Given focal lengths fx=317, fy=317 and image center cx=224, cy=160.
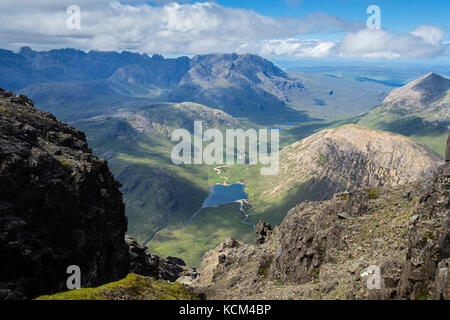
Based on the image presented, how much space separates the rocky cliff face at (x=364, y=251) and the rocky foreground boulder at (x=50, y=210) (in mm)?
26176

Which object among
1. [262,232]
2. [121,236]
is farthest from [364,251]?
[262,232]

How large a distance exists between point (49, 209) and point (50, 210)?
0.25 m

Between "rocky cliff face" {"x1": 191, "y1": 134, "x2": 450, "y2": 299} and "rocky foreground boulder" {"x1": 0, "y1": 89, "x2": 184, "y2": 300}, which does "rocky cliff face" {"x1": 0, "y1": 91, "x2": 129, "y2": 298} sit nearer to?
"rocky foreground boulder" {"x1": 0, "y1": 89, "x2": 184, "y2": 300}

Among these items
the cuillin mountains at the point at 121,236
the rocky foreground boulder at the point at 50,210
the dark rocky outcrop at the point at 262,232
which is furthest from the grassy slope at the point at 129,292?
the dark rocky outcrop at the point at 262,232

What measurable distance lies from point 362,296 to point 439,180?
29442 millimetres

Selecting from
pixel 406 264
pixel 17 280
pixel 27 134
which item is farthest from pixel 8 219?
pixel 406 264

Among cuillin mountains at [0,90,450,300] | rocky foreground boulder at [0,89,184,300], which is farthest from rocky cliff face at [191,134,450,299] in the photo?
rocky foreground boulder at [0,89,184,300]

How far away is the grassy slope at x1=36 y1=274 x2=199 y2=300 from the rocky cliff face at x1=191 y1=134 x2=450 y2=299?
16.8 metres

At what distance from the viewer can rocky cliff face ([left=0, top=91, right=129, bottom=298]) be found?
154 ft

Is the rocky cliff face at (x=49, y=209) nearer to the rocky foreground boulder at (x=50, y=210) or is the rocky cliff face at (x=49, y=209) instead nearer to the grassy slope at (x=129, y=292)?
the rocky foreground boulder at (x=50, y=210)

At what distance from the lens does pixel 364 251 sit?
52.2 metres

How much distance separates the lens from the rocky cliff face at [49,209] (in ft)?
154

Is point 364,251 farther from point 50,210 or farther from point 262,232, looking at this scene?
point 262,232
